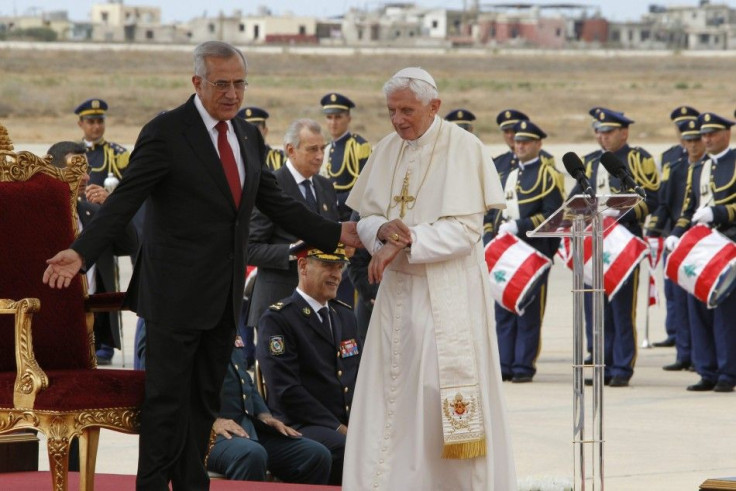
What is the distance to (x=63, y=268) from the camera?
5.57m

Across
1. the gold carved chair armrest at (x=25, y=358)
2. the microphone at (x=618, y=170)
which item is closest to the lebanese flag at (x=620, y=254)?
the microphone at (x=618, y=170)

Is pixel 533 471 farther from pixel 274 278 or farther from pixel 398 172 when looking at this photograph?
pixel 398 172

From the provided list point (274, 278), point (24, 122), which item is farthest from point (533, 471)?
point (24, 122)

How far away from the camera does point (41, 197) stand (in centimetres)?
638

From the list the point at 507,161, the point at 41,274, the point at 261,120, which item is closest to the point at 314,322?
the point at 41,274

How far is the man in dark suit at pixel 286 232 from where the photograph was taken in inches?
338

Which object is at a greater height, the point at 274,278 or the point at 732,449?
the point at 274,278

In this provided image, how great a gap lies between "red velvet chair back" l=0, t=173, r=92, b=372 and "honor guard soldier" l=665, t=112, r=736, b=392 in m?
5.43

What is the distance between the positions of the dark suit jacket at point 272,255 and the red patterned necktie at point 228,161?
2.68 meters

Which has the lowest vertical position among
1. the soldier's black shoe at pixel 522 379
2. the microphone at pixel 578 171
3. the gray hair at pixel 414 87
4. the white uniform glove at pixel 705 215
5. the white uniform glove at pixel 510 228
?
the soldier's black shoe at pixel 522 379

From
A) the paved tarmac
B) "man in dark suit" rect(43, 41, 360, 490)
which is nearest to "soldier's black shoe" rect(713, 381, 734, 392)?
the paved tarmac

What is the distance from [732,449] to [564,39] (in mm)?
108681

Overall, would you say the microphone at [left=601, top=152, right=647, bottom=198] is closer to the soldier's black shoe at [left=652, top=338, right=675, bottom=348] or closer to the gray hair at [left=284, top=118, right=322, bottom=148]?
the gray hair at [left=284, top=118, right=322, bottom=148]

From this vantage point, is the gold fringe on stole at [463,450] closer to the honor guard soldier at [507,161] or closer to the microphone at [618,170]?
the microphone at [618,170]
